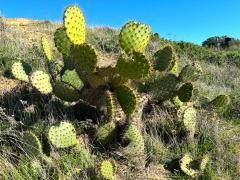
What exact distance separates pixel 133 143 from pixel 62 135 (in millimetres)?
745

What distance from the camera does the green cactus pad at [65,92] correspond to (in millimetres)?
5785

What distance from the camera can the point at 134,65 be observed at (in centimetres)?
525

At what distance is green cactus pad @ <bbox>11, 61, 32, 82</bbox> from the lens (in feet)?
20.6

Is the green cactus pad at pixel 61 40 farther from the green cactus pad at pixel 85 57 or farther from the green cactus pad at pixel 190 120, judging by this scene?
the green cactus pad at pixel 190 120

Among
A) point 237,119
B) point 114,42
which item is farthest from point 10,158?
point 114,42

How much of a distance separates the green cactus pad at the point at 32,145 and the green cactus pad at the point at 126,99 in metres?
0.99

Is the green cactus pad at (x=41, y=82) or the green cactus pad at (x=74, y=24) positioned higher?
the green cactus pad at (x=74, y=24)

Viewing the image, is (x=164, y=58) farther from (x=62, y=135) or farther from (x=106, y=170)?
(x=106, y=170)

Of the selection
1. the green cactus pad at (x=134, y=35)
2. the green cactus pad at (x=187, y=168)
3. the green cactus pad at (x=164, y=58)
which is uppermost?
the green cactus pad at (x=134, y=35)

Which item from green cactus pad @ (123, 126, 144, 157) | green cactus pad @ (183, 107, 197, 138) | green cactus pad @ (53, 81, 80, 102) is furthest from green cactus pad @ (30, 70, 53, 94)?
green cactus pad @ (183, 107, 197, 138)

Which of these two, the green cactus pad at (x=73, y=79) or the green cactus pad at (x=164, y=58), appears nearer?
the green cactus pad at (x=73, y=79)

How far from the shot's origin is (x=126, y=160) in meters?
5.38

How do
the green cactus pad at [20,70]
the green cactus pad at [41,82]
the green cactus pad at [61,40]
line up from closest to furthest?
1. the green cactus pad at [41,82]
2. the green cactus pad at [61,40]
3. the green cactus pad at [20,70]

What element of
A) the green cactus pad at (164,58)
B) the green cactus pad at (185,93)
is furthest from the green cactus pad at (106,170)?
the green cactus pad at (185,93)
